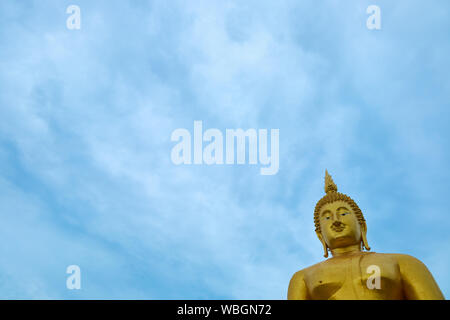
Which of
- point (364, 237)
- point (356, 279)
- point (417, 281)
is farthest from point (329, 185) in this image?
point (417, 281)

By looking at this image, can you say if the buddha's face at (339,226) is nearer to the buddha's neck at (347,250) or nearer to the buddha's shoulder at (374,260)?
the buddha's neck at (347,250)

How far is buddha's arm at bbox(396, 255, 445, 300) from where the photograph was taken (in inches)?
333

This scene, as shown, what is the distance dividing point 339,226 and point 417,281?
199 centimetres

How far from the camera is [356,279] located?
8789 millimetres

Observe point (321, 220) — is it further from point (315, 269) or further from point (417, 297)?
point (417, 297)

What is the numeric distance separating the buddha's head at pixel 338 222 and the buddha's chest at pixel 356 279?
2.04 feet

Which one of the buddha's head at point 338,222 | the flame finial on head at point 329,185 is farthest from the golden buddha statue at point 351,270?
the flame finial on head at point 329,185

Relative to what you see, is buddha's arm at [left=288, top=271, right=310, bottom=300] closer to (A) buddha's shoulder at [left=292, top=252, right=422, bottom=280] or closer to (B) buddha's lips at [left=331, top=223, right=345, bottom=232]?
(A) buddha's shoulder at [left=292, top=252, right=422, bottom=280]

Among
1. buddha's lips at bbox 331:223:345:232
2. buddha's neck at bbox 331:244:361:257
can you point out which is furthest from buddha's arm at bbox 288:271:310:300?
buddha's lips at bbox 331:223:345:232

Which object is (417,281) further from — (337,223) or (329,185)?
(329,185)

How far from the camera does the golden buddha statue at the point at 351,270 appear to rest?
860 cm
